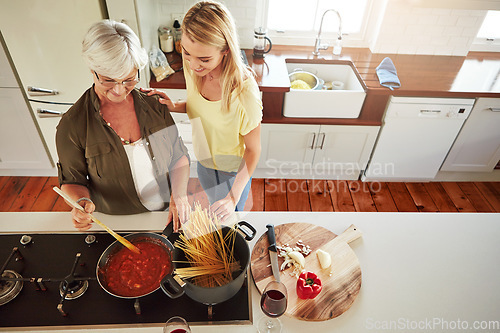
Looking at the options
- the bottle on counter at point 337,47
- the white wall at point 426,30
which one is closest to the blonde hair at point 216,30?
the bottle on counter at point 337,47

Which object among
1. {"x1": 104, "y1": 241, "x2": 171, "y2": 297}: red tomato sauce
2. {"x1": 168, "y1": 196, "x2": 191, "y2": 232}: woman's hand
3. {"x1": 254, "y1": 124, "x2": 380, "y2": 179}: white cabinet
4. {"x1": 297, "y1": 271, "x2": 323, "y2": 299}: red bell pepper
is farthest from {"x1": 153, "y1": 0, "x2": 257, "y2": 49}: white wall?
{"x1": 297, "y1": 271, "x2": 323, "y2": 299}: red bell pepper

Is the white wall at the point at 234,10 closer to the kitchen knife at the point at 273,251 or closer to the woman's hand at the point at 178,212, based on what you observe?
the woman's hand at the point at 178,212

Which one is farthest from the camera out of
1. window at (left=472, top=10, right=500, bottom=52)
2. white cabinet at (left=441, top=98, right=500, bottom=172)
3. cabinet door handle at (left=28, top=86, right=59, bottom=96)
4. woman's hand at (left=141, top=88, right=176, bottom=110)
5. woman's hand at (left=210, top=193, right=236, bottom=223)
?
window at (left=472, top=10, right=500, bottom=52)

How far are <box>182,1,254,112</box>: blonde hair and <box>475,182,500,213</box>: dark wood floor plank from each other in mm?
2834

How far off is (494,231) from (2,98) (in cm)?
310

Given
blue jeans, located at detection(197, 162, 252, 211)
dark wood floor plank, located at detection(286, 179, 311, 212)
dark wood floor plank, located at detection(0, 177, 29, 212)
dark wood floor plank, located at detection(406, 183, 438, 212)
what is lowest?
dark wood floor plank, located at detection(0, 177, 29, 212)

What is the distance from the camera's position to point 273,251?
1.29m

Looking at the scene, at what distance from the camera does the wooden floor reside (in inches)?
115

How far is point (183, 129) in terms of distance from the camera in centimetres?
236

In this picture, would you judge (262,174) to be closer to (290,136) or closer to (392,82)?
(290,136)

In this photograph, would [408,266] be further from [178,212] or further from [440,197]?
[440,197]

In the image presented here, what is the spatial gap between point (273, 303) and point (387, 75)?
217cm

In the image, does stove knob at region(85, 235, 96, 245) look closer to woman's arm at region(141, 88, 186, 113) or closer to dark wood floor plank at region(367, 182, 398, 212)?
woman's arm at region(141, 88, 186, 113)

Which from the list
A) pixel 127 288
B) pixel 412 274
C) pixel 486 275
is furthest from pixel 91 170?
pixel 486 275
